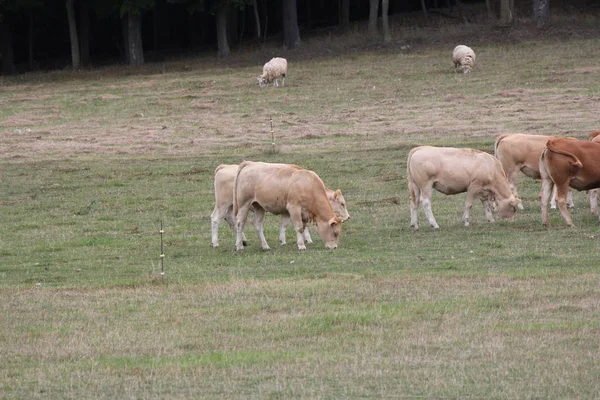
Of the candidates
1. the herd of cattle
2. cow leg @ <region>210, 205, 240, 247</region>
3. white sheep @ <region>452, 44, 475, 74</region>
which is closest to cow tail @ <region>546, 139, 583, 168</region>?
the herd of cattle

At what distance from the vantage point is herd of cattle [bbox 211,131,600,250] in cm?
1788

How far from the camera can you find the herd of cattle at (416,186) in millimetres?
17875

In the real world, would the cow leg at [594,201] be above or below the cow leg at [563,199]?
below

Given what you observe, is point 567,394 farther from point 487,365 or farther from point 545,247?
point 545,247

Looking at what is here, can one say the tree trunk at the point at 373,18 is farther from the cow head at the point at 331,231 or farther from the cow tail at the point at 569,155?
the cow head at the point at 331,231

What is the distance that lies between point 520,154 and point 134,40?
135 feet

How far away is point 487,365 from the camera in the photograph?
33.7ft

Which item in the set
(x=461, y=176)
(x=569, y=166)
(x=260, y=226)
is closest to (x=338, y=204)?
(x=260, y=226)

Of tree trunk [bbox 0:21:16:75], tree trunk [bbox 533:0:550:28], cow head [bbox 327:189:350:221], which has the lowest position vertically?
tree trunk [bbox 0:21:16:75]

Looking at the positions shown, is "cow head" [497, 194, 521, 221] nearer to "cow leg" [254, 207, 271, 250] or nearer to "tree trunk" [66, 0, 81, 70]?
"cow leg" [254, 207, 271, 250]

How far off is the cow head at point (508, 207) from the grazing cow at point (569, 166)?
58cm

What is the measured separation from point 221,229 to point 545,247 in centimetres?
656

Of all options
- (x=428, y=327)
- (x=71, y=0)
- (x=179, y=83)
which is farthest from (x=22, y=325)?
(x=71, y=0)

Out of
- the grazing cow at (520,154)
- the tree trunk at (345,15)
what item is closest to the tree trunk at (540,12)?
the tree trunk at (345,15)
